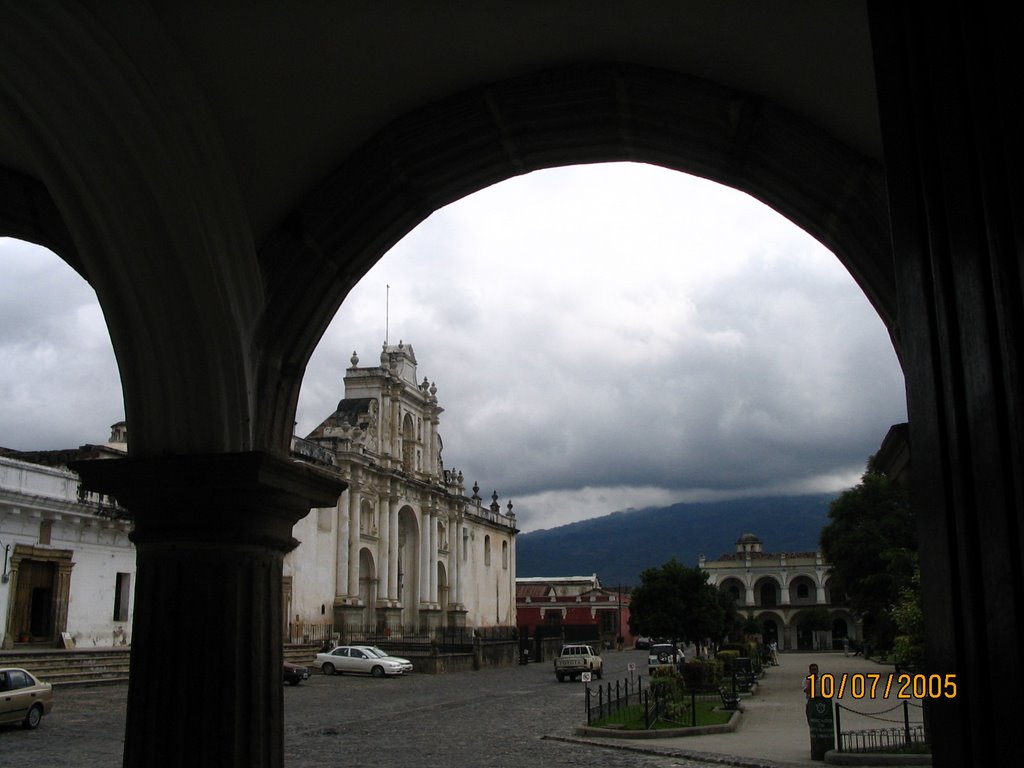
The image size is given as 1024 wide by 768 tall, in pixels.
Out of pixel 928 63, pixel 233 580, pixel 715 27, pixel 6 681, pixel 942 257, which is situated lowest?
pixel 6 681

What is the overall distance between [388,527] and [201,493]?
3809 centimetres

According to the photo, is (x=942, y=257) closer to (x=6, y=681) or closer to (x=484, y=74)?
(x=484, y=74)

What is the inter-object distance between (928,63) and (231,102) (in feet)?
10.2

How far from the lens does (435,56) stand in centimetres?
400

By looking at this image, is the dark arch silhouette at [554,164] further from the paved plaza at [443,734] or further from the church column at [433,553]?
the church column at [433,553]

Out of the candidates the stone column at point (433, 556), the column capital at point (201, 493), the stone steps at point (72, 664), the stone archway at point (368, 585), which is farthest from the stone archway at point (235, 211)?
the stone column at point (433, 556)

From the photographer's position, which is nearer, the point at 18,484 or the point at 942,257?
the point at 942,257

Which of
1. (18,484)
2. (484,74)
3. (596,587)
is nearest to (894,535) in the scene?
(18,484)

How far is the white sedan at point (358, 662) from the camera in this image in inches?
1121

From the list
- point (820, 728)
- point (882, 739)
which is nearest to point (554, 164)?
point (820, 728)

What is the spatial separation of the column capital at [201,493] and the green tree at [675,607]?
3338 centimetres

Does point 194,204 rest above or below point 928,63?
above

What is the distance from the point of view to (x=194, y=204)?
3.92 metres

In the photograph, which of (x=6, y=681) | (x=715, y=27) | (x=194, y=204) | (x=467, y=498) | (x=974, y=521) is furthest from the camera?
(x=467, y=498)
